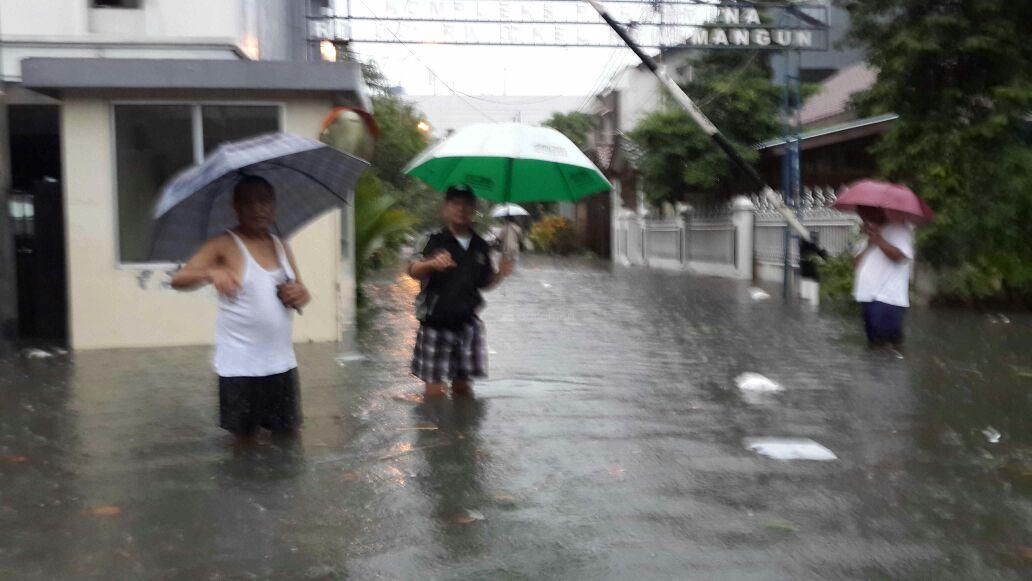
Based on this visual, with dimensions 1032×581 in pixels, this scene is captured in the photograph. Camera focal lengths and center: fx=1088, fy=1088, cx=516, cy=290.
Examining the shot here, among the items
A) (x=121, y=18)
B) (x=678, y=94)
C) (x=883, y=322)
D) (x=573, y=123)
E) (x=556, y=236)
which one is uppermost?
(x=573, y=123)

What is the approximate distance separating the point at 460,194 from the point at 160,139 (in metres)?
5.17

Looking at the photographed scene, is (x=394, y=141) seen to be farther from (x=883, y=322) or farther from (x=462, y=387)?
(x=462, y=387)

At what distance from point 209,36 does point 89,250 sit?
2.99 m

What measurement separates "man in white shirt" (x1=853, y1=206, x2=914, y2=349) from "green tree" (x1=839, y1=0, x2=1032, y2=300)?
4682 mm

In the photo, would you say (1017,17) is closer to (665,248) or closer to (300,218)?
(300,218)

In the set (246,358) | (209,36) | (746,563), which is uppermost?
(209,36)

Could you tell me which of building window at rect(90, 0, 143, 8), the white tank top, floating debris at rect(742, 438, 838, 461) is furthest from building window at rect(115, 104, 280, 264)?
floating debris at rect(742, 438, 838, 461)

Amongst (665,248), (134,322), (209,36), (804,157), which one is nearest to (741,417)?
(134,322)

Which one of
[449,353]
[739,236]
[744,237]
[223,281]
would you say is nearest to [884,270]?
[449,353]

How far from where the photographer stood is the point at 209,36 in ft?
40.1

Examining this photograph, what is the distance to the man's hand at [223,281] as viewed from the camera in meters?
5.45

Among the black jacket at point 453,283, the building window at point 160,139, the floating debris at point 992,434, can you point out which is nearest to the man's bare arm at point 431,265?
the black jacket at point 453,283

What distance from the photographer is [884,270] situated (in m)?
9.62

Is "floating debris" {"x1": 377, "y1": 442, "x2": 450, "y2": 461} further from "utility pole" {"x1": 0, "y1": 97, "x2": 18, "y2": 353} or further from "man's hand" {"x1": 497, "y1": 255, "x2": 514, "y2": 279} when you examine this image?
"utility pole" {"x1": 0, "y1": 97, "x2": 18, "y2": 353}
